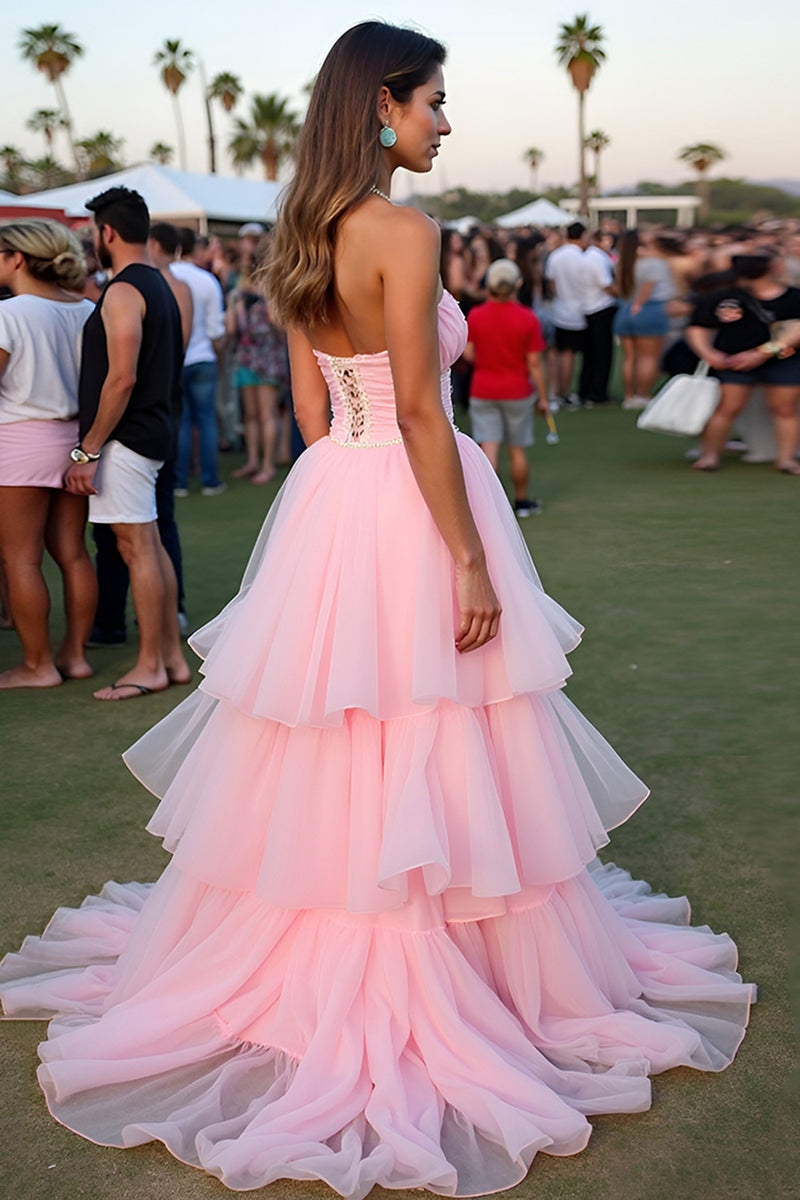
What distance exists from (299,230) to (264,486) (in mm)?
7755

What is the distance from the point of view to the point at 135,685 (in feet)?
17.4

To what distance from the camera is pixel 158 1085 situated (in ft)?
8.58

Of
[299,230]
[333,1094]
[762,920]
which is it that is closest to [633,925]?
[762,920]

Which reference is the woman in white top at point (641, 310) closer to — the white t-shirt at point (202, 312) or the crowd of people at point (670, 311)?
the crowd of people at point (670, 311)

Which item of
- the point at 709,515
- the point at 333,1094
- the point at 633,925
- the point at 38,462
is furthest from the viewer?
the point at 709,515

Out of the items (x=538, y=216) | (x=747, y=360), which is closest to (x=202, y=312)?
(x=747, y=360)

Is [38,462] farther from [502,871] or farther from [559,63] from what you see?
[559,63]

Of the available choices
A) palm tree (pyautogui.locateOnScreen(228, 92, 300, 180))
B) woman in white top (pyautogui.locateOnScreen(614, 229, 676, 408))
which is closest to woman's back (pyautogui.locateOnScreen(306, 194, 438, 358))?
woman in white top (pyautogui.locateOnScreen(614, 229, 676, 408))

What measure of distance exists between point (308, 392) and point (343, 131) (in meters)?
0.67

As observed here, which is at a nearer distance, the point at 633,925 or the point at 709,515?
the point at 633,925

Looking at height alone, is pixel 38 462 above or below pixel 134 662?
above

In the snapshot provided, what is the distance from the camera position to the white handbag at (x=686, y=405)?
996 centimetres

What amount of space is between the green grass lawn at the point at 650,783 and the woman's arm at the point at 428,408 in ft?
3.76

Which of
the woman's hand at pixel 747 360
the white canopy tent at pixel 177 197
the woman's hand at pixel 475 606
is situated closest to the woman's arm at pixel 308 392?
the woman's hand at pixel 475 606
